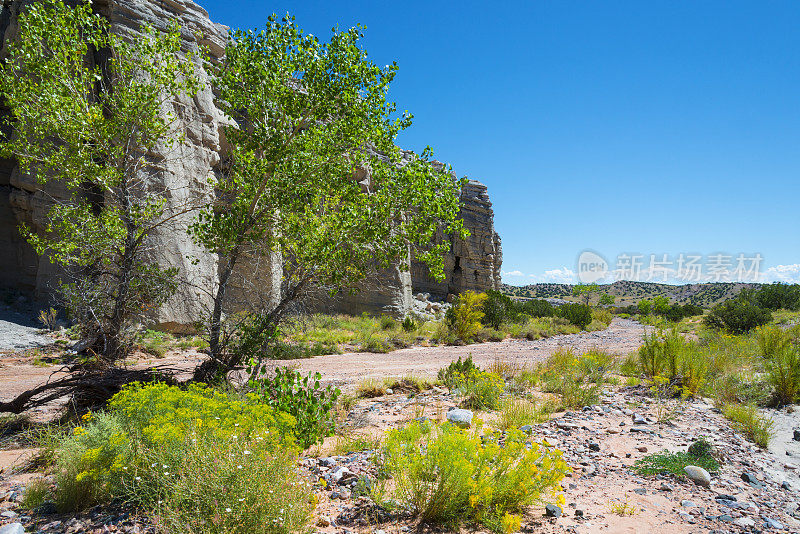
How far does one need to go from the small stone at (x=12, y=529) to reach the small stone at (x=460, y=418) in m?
4.43

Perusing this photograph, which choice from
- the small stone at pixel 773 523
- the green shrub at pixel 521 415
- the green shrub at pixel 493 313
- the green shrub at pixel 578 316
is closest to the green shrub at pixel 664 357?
the green shrub at pixel 521 415

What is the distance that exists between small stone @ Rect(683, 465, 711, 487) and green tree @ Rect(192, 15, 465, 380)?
4.22 metres

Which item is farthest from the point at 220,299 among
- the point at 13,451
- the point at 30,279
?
the point at 30,279

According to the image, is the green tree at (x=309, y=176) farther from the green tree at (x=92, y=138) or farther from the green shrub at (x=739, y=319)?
the green shrub at (x=739, y=319)

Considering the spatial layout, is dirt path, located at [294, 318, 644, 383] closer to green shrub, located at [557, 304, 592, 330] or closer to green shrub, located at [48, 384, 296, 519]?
green shrub, located at [48, 384, 296, 519]

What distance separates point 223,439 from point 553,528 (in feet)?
9.00

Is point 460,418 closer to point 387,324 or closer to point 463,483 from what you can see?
point 463,483

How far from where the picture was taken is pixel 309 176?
688cm

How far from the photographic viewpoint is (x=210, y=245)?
6.83m

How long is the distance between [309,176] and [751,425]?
25.4 feet

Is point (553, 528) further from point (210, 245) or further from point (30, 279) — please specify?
point (30, 279)

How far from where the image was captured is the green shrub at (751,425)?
559cm

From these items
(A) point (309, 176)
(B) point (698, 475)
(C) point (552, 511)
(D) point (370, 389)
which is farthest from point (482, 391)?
(A) point (309, 176)

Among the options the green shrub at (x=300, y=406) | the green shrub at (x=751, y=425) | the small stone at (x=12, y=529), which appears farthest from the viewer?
the green shrub at (x=751, y=425)
